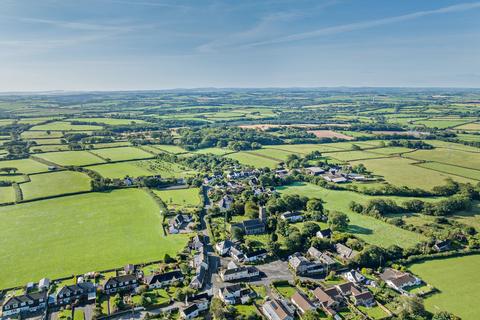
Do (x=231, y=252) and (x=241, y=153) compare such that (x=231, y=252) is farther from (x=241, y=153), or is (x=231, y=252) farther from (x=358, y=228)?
(x=241, y=153)

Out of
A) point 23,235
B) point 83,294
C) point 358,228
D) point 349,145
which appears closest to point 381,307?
point 358,228

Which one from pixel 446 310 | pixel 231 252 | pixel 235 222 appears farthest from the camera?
pixel 235 222

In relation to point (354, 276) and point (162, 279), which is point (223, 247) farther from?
point (354, 276)

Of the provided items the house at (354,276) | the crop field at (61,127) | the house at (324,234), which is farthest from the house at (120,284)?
the crop field at (61,127)

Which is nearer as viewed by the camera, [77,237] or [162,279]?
[162,279]

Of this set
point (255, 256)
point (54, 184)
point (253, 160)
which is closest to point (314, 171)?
point (253, 160)
